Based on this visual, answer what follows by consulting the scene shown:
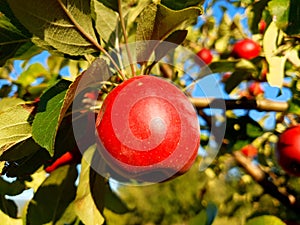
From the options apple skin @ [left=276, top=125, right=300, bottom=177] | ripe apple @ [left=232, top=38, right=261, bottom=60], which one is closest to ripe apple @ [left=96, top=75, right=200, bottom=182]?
apple skin @ [left=276, top=125, right=300, bottom=177]

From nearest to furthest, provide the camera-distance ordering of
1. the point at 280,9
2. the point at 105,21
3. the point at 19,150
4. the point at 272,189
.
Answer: the point at 19,150 < the point at 105,21 < the point at 280,9 < the point at 272,189

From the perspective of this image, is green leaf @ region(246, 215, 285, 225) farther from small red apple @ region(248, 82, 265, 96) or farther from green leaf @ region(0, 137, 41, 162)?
small red apple @ region(248, 82, 265, 96)

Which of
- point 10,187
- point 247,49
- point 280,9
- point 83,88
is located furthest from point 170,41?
point 247,49

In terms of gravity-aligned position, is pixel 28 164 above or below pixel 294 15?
below

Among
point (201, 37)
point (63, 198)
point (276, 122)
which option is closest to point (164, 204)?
point (201, 37)

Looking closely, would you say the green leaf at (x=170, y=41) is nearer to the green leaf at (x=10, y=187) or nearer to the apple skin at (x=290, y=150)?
the green leaf at (x=10, y=187)

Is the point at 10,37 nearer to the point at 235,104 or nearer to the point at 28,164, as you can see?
the point at 28,164

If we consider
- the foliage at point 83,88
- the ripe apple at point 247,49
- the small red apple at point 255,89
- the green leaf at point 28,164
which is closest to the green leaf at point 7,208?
the foliage at point 83,88
